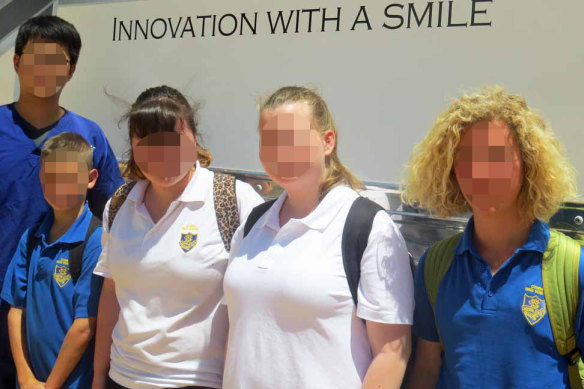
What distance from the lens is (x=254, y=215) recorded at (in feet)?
6.04

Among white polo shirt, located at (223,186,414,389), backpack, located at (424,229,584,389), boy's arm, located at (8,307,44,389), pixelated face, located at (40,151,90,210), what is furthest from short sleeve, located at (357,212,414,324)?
boy's arm, located at (8,307,44,389)

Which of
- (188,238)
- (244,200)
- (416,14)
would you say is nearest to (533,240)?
(244,200)

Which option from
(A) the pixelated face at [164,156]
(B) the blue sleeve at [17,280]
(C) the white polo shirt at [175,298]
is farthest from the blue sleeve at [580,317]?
(B) the blue sleeve at [17,280]

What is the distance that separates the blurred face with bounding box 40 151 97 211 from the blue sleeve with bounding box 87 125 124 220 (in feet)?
0.94

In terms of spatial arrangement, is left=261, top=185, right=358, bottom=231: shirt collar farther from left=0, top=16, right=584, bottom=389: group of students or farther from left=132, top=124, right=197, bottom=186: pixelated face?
left=132, top=124, right=197, bottom=186: pixelated face

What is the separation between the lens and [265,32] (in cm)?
289

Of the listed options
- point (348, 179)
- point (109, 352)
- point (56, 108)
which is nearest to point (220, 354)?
point (109, 352)

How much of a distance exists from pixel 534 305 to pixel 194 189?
110cm

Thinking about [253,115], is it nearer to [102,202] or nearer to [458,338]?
[102,202]

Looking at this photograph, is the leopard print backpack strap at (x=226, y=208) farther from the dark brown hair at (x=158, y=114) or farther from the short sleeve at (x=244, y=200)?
the dark brown hair at (x=158, y=114)

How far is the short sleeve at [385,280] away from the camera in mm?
1521

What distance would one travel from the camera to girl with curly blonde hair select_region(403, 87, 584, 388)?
1411 mm

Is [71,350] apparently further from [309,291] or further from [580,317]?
[580,317]

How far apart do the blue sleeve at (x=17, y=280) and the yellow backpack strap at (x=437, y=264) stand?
1.63 m
